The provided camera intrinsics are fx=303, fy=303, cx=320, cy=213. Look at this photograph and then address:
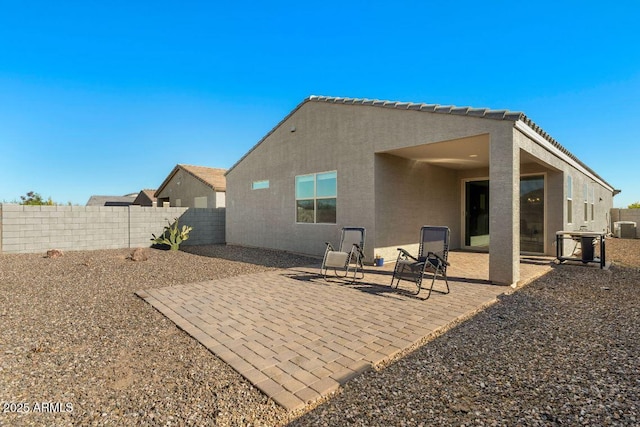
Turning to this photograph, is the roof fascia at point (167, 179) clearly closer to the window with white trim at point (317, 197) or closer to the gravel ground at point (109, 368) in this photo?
the window with white trim at point (317, 197)

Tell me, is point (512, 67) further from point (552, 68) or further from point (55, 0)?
point (55, 0)

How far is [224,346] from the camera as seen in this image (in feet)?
10.4

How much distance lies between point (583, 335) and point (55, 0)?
536 inches

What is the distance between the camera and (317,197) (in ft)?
31.2

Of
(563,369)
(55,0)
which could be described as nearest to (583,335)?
(563,369)

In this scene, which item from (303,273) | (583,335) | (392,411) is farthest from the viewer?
(303,273)

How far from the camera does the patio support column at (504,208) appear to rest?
18.4ft

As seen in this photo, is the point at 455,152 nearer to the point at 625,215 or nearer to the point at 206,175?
the point at 206,175

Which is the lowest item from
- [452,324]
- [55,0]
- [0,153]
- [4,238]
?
[452,324]

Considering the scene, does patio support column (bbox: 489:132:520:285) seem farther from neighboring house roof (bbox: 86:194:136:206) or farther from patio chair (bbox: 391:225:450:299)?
neighboring house roof (bbox: 86:194:136:206)

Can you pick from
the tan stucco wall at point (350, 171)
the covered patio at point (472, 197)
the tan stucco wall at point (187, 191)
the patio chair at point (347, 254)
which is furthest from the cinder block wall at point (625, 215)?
the tan stucco wall at point (187, 191)

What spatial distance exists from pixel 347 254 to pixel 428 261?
167 centimetres

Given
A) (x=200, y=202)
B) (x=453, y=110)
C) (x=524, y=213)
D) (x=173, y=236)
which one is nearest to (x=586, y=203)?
(x=524, y=213)

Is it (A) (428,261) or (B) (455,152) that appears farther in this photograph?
(B) (455,152)
